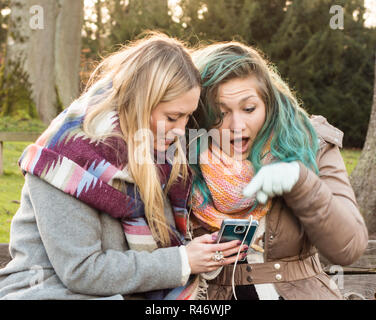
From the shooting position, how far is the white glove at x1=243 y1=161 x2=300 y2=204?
2.09 metres

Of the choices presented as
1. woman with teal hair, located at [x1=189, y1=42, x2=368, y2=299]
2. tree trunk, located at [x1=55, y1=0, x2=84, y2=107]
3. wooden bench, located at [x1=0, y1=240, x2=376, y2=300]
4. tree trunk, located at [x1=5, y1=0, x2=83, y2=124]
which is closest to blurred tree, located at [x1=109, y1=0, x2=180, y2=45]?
tree trunk, located at [x1=55, y1=0, x2=84, y2=107]

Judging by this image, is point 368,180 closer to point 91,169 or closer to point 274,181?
point 274,181

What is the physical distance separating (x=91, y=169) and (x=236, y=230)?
670 mm

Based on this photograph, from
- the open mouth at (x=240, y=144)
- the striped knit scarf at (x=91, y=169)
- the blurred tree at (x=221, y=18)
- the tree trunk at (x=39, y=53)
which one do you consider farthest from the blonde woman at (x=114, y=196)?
the blurred tree at (x=221, y=18)

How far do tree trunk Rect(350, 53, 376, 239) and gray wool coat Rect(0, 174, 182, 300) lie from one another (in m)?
3.08

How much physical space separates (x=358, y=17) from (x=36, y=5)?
28.6ft

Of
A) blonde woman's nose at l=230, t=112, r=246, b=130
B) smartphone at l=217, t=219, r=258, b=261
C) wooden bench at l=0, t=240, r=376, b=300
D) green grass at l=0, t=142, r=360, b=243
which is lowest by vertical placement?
green grass at l=0, t=142, r=360, b=243

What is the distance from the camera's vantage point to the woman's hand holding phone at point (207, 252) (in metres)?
2.20

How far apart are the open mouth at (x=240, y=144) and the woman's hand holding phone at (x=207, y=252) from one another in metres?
0.45

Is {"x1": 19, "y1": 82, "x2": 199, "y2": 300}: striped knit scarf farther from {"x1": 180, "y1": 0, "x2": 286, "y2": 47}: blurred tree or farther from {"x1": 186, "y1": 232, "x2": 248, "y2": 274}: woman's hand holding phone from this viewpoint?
{"x1": 180, "y1": 0, "x2": 286, "y2": 47}: blurred tree

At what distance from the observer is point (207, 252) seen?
2.22 metres

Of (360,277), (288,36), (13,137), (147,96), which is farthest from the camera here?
(288,36)

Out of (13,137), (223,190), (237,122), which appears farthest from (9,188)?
(237,122)
